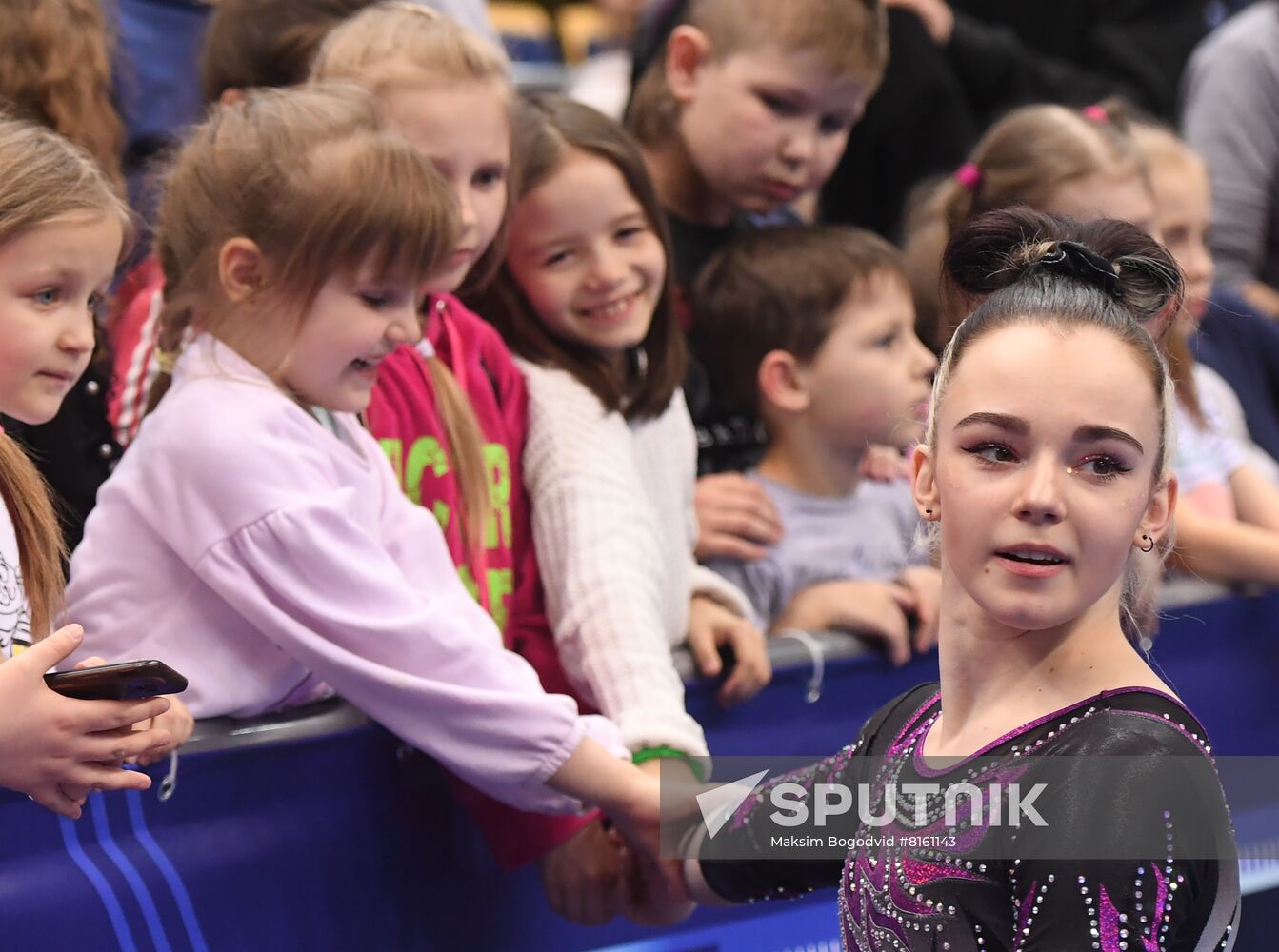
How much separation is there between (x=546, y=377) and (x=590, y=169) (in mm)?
340

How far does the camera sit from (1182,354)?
3.12 metres

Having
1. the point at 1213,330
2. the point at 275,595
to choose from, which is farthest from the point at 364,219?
the point at 1213,330

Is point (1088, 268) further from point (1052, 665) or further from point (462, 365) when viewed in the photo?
point (462, 365)

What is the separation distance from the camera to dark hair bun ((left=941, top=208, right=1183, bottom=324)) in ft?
5.90

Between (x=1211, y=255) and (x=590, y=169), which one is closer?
(x=590, y=169)

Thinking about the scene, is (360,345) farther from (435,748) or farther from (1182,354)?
(1182,354)

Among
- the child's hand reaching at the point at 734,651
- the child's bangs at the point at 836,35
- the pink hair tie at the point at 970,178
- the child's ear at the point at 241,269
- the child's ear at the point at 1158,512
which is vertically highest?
the child's bangs at the point at 836,35

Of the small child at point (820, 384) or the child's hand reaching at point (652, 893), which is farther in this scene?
the small child at point (820, 384)

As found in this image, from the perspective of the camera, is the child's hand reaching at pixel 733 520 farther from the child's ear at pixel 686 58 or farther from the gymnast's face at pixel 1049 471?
the gymnast's face at pixel 1049 471

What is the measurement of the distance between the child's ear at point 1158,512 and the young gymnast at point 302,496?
767 mm

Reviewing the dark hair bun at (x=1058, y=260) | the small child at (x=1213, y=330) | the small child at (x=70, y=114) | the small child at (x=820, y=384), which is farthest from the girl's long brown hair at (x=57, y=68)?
the small child at (x=1213, y=330)

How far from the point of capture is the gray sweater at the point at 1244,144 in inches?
186

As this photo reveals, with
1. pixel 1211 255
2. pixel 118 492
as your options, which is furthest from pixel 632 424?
pixel 1211 255

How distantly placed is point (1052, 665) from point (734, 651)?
94 cm
